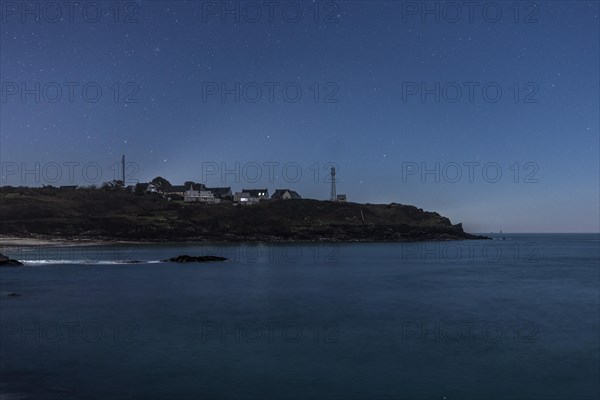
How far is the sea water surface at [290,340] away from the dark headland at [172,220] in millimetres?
92995

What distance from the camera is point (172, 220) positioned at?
157 meters

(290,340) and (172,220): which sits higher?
(172,220)

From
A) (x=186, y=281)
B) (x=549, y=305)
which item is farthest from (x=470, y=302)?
(x=186, y=281)

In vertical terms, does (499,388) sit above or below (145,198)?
below

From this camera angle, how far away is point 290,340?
27.0 metres

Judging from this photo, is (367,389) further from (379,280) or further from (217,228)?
(217,228)

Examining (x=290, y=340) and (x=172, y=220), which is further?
(x=172, y=220)

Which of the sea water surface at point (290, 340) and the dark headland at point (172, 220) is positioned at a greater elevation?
the dark headland at point (172, 220)

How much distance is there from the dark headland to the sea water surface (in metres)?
93.0

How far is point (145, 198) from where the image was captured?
7352 inches

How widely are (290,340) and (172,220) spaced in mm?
136143

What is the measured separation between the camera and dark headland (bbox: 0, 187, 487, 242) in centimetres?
14375

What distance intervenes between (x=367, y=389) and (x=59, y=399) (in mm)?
10931

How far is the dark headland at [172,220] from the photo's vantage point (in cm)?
14375
